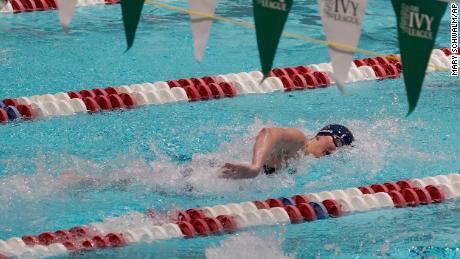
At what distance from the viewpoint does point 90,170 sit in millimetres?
5742

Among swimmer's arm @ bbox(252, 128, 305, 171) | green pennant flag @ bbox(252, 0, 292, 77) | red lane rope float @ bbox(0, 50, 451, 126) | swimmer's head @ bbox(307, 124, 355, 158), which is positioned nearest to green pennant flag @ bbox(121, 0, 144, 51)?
green pennant flag @ bbox(252, 0, 292, 77)

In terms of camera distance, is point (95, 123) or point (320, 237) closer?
point (320, 237)

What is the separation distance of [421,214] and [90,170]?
1.58 m

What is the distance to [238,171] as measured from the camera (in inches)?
200

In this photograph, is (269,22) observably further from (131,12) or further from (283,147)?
(283,147)

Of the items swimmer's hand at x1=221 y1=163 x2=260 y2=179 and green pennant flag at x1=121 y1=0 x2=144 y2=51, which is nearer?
green pennant flag at x1=121 y1=0 x2=144 y2=51

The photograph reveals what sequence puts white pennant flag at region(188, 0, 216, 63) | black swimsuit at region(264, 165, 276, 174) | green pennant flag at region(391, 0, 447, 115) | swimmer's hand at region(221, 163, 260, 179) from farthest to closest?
black swimsuit at region(264, 165, 276, 174) → swimmer's hand at region(221, 163, 260, 179) → white pennant flag at region(188, 0, 216, 63) → green pennant flag at region(391, 0, 447, 115)

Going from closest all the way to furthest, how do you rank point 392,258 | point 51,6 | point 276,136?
1. point 392,258
2. point 276,136
3. point 51,6

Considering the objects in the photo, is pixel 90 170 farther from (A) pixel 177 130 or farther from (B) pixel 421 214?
(B) pixel 421 214

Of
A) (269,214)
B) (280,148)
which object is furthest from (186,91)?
(269,214)

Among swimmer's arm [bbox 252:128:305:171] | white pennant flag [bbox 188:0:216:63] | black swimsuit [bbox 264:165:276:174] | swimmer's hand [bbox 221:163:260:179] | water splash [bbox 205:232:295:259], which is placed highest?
white pennant flag [bbox 188:0:216:63]

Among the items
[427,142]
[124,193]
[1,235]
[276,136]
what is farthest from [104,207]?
[427,142]

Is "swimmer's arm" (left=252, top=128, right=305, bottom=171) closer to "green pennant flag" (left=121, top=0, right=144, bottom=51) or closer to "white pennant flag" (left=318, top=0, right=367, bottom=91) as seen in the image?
"green pennant flag" (left=121, top=0, right=144, bottom=51)

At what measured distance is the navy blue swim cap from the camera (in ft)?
19.4
